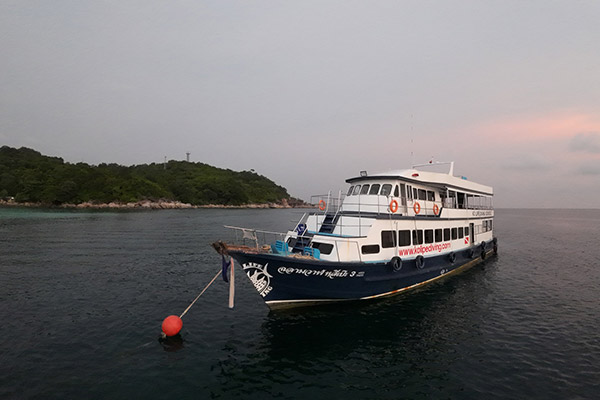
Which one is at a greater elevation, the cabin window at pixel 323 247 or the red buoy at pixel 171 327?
the cabin window at pixel 323 247

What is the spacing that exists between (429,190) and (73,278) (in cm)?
2448

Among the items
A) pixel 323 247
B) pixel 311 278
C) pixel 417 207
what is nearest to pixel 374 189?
pixel 417 207

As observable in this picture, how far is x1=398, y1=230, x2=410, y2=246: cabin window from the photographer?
15294mm

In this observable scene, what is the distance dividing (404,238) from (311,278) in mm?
6065

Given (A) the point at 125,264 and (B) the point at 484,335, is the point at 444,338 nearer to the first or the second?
(B) the point at 484,335

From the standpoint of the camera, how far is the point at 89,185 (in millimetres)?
102312

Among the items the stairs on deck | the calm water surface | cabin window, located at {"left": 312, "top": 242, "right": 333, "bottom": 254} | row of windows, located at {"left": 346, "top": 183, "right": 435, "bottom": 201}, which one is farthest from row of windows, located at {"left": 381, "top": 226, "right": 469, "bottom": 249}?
the calm water surface

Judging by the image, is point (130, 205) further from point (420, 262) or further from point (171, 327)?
point (420, 262)

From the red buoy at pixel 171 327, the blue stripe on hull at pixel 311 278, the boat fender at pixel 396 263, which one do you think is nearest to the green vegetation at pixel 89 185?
the red buoy at pixel 171 327

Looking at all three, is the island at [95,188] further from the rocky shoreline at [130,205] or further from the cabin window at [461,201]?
the cabin window at [461,201]

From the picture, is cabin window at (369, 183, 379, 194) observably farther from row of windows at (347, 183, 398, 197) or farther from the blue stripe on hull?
the blue stripe on hull

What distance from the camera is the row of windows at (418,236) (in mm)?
14719

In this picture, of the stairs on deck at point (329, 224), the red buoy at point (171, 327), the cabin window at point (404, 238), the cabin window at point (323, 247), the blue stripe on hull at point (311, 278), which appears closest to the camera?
the red buoy at point (171, 327)

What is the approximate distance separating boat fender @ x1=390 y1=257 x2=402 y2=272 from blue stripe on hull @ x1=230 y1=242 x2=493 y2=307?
9.4 inches
